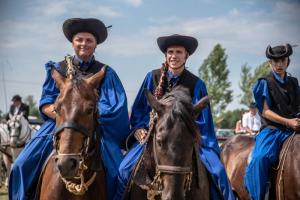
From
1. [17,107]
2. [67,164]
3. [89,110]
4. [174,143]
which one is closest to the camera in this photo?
[67,164]

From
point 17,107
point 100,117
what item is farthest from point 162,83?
point 17,107

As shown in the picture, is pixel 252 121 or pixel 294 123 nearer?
pixel 294 123

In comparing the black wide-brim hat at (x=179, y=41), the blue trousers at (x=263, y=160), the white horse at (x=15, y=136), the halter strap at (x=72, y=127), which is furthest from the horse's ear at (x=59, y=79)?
the white horse at (x=15, y=136)

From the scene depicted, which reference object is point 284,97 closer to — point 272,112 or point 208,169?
point 272,112

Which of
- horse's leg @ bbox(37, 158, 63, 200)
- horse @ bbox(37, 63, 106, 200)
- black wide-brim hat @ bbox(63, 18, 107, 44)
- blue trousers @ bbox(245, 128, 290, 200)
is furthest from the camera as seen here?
blue trousers @ bbox(245, 128, 290, 200)

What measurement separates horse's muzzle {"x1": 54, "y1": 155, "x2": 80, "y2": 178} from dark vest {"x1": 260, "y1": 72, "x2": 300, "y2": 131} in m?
4.29

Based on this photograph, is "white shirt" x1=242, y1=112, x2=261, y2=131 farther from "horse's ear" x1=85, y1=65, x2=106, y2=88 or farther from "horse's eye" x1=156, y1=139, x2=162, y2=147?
"horse's eye" x1=156, y1=139, x2=162, y2=147

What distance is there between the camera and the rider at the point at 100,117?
6.10 m

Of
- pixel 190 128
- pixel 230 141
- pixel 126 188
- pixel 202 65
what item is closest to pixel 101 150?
pixel 126 188

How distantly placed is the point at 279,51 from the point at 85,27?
3409mm

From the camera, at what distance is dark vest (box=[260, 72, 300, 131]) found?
8.06 meters

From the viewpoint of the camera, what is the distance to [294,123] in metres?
7.73

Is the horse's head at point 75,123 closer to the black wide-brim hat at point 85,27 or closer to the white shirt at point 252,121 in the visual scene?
the black wide-brim hat at point 85,27

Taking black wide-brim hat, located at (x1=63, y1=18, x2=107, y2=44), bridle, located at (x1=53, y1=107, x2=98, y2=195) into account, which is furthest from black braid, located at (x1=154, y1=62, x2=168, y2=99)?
bridle, located at (x1=53, y1=107, x2=98, y2=195)
